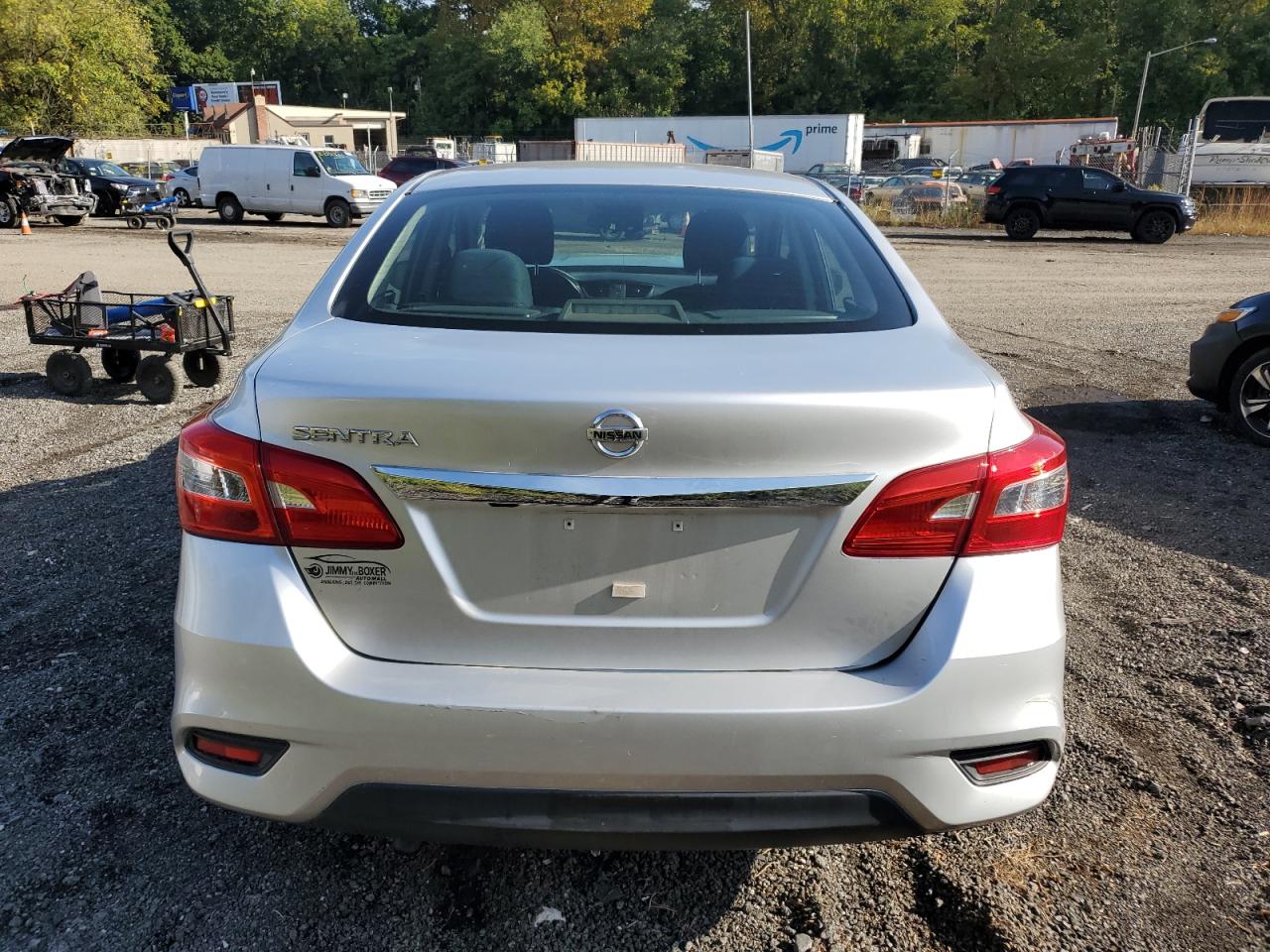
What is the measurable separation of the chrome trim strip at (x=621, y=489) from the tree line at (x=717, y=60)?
49.2 m

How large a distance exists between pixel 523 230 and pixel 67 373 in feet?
20.3

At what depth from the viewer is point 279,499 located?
1.93 m

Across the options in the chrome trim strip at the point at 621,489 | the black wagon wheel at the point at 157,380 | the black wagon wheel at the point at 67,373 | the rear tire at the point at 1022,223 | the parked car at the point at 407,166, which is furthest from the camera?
the parked car at the point at 407,166

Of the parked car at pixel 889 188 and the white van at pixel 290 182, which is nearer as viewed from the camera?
the white van at pixel 290 182

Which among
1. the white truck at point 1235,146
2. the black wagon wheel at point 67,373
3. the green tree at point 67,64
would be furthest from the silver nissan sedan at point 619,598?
the green tree at point 67,64

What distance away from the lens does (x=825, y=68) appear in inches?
2970

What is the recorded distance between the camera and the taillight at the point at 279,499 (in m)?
1.90

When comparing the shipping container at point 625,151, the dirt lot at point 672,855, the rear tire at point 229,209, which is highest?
the shipping container at point 625,151

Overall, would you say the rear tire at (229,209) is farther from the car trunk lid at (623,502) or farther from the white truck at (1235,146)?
the car trunk lid at (623,502)

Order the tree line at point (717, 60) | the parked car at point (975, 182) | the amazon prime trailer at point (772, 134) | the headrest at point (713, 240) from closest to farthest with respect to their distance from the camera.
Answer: the headrest at point (713, 240), the parked car at point (975, 182), the amazon prime trailer at point (772, 134), the tree line at point (717, 60)

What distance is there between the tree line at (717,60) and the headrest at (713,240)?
4840 cm

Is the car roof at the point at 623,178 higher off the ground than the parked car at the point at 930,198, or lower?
higher

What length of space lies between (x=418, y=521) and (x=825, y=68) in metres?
81.0

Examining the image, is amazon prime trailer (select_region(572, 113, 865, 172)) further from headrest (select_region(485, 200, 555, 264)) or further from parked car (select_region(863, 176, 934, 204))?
headrest (select_region(485, 200, 555, 264))
